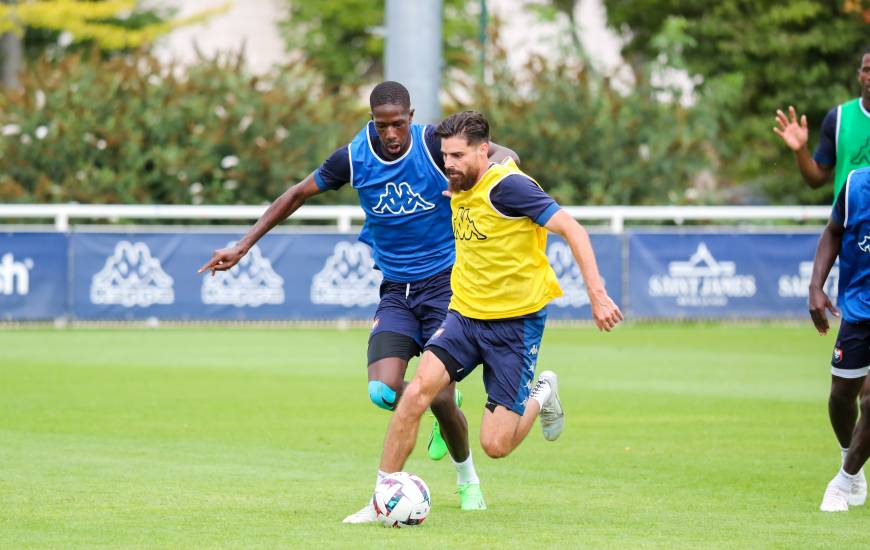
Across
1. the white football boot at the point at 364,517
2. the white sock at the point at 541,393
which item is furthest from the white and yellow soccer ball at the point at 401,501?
the white sock at the point at 541,393

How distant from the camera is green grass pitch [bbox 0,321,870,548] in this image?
25.8 ft

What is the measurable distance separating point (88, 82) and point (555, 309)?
384 inches

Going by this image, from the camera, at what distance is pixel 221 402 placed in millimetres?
14406

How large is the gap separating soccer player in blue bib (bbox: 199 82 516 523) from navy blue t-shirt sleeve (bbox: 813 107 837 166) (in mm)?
2575

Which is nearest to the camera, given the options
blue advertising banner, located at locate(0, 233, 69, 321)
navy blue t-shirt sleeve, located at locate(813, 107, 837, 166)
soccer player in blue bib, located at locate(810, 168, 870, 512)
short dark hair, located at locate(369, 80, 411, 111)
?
short dark hair, located at locate(369, 80, 411, 111)

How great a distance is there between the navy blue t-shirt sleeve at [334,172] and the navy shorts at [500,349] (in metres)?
1.14

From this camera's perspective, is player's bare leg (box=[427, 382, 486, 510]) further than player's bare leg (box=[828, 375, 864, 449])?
No

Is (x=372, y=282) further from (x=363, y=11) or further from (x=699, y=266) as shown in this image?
(x=363, y=11)

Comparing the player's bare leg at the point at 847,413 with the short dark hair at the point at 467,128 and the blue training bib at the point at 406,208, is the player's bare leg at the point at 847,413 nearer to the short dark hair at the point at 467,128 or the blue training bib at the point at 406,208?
the blue training bib at the point at 406,208

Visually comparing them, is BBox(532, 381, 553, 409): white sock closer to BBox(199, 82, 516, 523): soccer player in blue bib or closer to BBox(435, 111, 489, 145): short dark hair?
BBox(199, 82, 516, 523): soccer player in blue bib

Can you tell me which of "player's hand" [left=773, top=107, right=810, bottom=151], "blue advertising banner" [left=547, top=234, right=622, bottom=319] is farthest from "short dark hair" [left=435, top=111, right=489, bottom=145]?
"blue advertising banner" [left=547, top=234, right=622, bottom=319]

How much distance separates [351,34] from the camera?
191 feet

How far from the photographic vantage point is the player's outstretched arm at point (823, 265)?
29.7 ft

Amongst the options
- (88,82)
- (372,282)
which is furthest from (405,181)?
(88,82)
